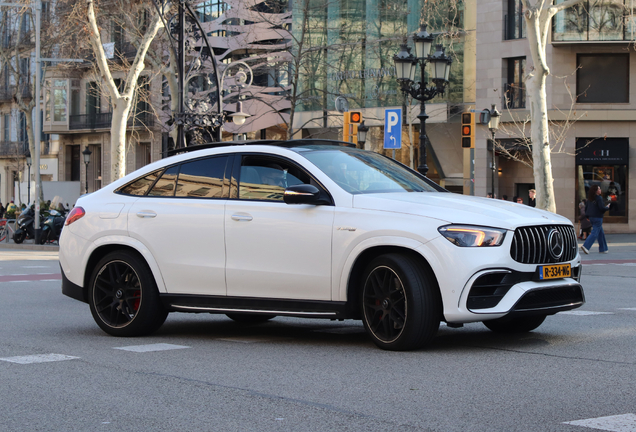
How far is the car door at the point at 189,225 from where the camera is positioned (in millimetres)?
7828

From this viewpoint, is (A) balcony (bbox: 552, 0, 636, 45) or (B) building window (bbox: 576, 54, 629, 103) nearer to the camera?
(A) balcony (bbox: 552, 0, 636, 45)

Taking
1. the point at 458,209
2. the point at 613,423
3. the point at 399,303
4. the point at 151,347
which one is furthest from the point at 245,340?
the point at 613,423

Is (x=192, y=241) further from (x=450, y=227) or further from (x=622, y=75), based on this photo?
(x=622, y=75)

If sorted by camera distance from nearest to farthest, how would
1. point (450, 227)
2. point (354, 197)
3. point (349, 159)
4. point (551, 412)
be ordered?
point (551, 412)
point (450, 227)
point (354, 197)
point (349, 159)

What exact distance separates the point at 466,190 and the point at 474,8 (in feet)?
27.7

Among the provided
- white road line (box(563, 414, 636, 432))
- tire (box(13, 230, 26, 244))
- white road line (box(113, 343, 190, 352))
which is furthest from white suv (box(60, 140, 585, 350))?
tire (box(13, 230, 26, 244))

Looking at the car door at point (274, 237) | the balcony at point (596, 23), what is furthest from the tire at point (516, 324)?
the balcony at point (596, 23)

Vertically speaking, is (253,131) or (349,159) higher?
(253,131)

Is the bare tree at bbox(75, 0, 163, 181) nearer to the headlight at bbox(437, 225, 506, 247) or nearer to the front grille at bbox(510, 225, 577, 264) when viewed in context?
the front grille at bbox(510, 225, 577, 264)

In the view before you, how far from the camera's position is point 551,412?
4.86 m

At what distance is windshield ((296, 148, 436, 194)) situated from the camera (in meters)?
7.49

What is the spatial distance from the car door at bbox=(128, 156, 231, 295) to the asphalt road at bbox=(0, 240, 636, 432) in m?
0.59

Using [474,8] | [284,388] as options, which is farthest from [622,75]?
[284,388]

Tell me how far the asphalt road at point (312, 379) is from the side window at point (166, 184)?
1319mm
